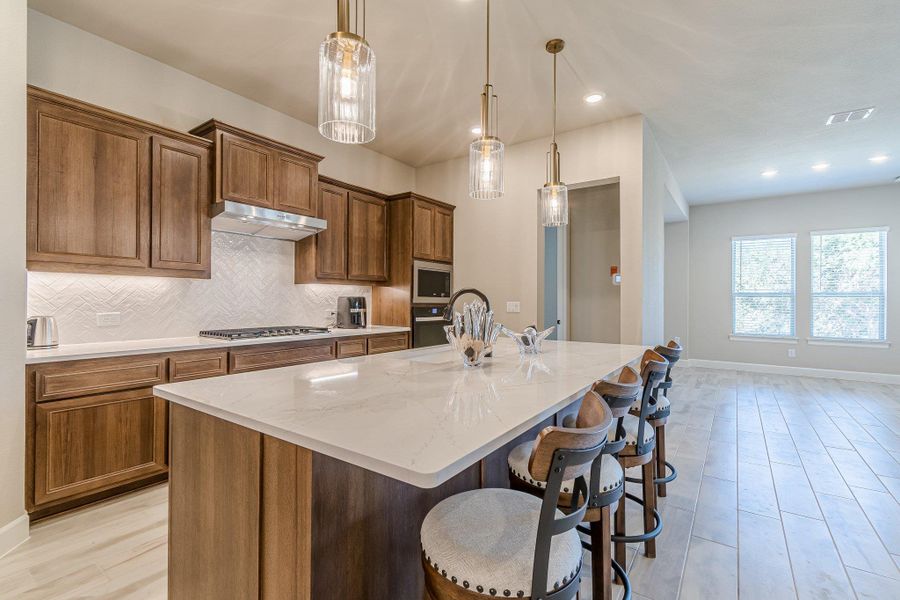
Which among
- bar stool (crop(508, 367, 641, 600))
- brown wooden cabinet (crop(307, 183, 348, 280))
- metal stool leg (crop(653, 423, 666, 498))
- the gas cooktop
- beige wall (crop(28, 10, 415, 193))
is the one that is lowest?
metal stool leg (crop(653, 423, 666, 498))

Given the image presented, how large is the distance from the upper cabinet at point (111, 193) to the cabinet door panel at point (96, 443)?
2.80 feet

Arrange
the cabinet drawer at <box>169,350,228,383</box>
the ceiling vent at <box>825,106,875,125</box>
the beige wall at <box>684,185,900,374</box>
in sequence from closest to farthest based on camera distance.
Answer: the cabinet drawer at <box>169,350,228,383</box> → the ceiling vent at <box>825,106,875,125</box> → the beige wall at <box>684,185,900,374</box>

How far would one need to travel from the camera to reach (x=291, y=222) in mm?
3488

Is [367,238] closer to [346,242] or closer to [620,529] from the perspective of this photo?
[346,242]

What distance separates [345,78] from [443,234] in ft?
11.5

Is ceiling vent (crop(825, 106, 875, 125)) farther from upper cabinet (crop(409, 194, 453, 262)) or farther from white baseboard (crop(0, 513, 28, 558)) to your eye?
white baseboard (crop(0, 513, 28, 558))

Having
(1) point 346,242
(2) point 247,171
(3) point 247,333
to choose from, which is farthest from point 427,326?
(2) point 247,171

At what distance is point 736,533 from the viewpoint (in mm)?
2150

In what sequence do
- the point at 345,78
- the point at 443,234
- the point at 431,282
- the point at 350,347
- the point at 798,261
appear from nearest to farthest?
the point at 345,78, the point at 350,347, the point at 431,282, the point at 443,234, the point at 798,261

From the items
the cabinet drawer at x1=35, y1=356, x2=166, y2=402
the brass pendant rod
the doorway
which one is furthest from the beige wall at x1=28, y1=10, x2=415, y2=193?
the doorway

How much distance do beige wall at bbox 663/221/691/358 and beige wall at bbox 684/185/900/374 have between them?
0.30 feet

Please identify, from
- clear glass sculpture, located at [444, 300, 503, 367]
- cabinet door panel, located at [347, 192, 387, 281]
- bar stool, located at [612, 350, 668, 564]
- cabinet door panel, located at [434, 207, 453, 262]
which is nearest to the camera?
bar stool, located at [612, 350, 668, 564]

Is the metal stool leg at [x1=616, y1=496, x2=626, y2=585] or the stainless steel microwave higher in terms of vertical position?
the stainless steel microwave

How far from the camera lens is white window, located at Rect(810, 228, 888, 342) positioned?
6.06 m
